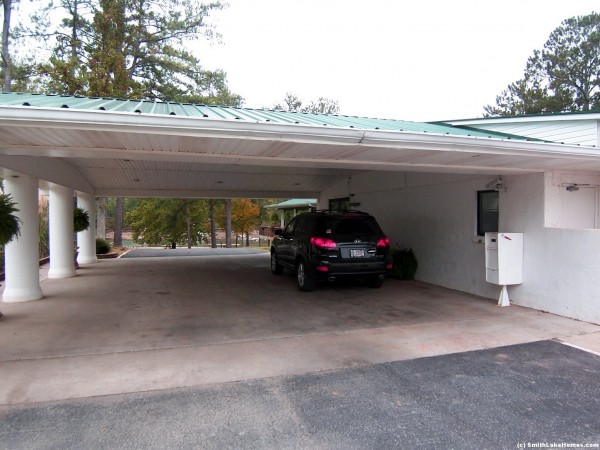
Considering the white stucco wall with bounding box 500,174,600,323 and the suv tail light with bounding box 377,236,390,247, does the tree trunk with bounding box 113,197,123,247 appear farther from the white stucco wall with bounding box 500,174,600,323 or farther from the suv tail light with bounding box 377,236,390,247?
the white stucco wall with bounding box 500,174,600,323

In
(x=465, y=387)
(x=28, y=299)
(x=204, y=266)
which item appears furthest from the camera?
(x=204, y=266)

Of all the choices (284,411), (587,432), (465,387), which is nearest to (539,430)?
(587,432)

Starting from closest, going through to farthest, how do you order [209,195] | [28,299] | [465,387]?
1. [465,387]
2. [28,299]
3. [209,195]

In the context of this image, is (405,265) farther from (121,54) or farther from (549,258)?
(121,54)

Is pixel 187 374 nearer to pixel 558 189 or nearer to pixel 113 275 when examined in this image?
pixel 558 189

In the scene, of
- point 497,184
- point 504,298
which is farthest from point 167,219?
point 504,298

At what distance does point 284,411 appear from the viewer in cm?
319

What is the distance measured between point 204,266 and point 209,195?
3.88 meters

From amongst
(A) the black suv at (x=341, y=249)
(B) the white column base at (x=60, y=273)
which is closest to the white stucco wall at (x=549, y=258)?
(A) the black suv at (x=341, y=249)

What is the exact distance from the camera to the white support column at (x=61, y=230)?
9.84m

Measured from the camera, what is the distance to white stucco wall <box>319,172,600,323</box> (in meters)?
5.96

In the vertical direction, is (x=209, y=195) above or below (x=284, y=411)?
above

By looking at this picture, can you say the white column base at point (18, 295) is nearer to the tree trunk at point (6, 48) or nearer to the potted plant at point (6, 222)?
the potted plant at point (6, 222)

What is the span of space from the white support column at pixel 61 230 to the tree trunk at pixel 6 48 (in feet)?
38.1
